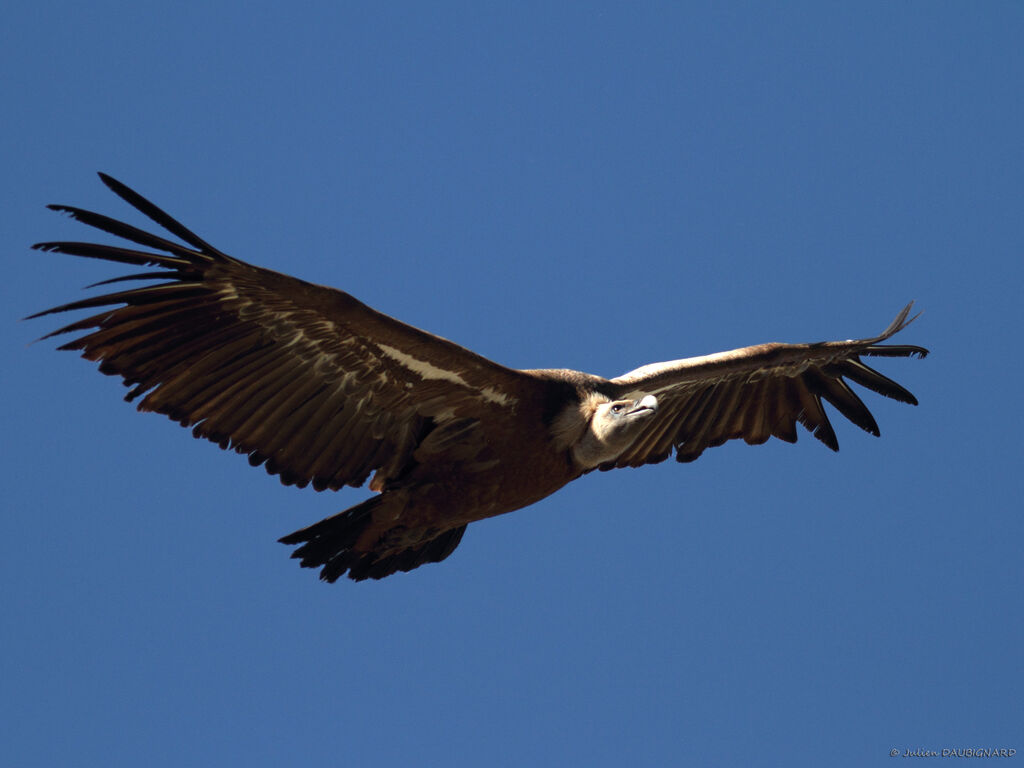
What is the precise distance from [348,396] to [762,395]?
4.24 m

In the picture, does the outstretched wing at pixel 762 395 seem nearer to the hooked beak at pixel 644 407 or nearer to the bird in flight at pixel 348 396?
the bird in flight at pixel 348 396

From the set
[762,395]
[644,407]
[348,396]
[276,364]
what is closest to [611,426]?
[644,407]

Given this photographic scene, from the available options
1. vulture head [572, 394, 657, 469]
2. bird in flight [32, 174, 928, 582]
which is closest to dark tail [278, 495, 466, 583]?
bird in flight [32, 174, 928, 582]

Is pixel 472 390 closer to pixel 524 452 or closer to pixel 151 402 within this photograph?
pixel 524 452

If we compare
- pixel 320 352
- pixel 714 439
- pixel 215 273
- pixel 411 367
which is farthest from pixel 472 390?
pixel 714 439

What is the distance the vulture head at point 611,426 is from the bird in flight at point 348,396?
0.03ft

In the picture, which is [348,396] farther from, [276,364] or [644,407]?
[644,407]

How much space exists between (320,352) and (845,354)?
499 cm

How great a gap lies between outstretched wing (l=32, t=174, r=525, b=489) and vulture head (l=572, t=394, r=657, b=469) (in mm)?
634

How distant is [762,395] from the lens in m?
12.3

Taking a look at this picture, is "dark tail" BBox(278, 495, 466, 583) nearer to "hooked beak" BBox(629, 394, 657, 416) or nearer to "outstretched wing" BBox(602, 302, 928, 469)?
"hooked beak" BBox(629, 394, 657, 416)

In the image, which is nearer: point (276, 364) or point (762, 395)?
point (276, 364)

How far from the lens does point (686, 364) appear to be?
36.4ft

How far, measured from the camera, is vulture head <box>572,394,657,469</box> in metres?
9.83
